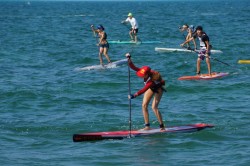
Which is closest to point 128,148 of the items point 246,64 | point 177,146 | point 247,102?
point 177,146

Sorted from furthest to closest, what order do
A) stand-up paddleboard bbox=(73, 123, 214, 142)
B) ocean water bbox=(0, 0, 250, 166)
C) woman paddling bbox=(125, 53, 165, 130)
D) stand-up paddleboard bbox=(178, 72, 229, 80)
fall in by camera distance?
stand-up paddleboard bbox=(178, 72, 229, 80), stand-up paddleboard bbox=(73, 123, 214, 142), woman paddling bbox=(125, 53, 165, 130), ocean water bbox=(0, 0, 250, 166)

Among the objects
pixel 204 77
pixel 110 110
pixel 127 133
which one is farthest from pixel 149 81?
pixel 204 77

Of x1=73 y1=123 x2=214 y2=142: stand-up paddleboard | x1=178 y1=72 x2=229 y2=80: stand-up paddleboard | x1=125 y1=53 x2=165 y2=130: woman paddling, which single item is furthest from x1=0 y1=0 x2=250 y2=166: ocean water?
x1=125 y1=53 x2=165 y2=130: woman paddling

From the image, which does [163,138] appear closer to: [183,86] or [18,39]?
[183,86]

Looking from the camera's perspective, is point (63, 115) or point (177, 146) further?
point (63, 115)

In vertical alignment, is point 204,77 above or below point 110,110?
above

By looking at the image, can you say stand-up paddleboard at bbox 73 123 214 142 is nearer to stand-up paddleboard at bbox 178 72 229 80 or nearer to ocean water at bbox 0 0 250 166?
ocean water at bbox 0 0 250 166

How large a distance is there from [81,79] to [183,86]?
4483mm

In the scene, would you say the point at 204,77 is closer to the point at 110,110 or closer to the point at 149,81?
the point at 110,110

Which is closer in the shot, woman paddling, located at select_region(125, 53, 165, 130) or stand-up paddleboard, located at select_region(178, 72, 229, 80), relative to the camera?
woman paddling, located at select_region(125, 53, 165, 130)

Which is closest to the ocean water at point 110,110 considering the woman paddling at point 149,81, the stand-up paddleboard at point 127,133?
the stand-up paddleboard at point 127,133

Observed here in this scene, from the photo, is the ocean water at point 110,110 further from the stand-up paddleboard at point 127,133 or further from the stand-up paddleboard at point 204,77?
the stand-up paddleboard at point 204,77

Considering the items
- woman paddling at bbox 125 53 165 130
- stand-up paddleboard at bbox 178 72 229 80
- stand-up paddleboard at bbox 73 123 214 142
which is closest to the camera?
woman paddling at bbox 125 53 165 130

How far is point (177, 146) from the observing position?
1662 centimetres
